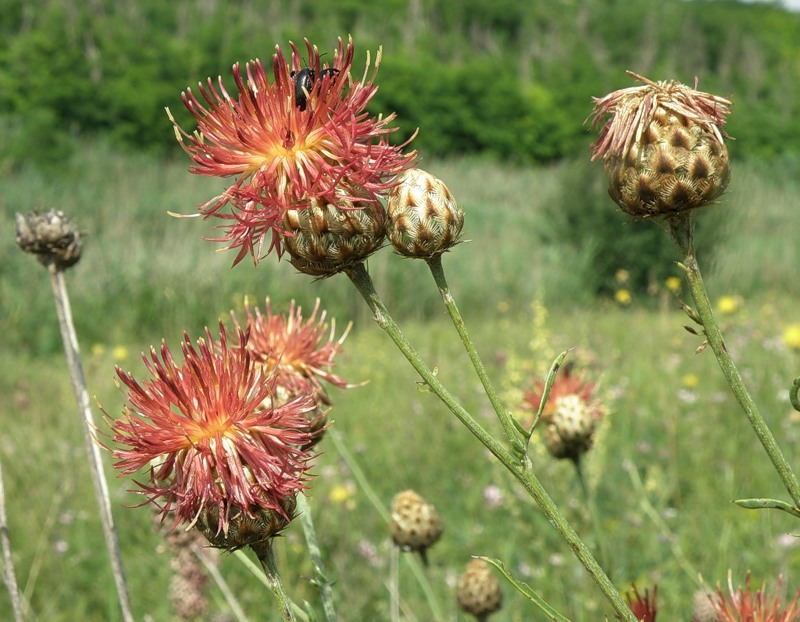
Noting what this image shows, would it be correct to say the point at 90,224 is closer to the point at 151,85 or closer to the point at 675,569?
the point at 675,569

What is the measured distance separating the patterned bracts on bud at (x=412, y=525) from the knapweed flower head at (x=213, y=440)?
82 cm

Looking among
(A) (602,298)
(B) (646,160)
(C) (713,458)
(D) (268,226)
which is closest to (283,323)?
(D) (268,226)

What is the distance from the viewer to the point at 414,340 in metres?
7.74

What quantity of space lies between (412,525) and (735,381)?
1046 mm

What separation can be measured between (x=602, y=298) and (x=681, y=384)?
5277 millimetres

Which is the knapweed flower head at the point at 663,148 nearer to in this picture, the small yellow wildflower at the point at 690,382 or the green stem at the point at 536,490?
the green stem at the point at 536,490

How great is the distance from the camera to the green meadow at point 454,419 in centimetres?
323

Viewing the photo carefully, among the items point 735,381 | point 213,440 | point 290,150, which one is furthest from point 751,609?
point 290,150

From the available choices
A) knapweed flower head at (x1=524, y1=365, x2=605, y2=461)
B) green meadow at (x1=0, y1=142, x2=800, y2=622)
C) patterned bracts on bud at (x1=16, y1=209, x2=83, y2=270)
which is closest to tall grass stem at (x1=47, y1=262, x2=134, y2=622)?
patterned bracts on bud at (x1=16, y1=209, x2=83, y2=270)

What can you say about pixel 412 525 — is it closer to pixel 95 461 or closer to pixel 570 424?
pixel 570 424

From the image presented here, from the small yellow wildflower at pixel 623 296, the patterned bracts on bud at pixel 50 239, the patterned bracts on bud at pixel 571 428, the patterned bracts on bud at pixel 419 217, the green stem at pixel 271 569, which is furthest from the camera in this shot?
the small yellow wildflower at pixel 623 296

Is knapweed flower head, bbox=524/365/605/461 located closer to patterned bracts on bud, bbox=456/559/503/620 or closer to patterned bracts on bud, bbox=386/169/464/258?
patterned bracts on bud, bbox=456/559/503/620

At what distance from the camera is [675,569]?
3227 mm

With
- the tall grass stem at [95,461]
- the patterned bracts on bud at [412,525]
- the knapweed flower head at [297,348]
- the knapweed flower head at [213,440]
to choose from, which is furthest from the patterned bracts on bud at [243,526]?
the patterned bracts on bud at [412,525]
